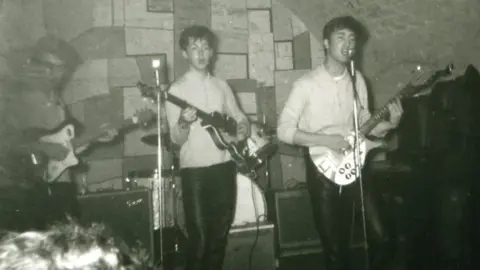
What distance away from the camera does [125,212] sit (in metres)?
2.79

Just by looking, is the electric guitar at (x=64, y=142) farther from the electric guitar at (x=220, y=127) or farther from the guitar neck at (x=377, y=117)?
the guitar neck at (x=377, y=117)

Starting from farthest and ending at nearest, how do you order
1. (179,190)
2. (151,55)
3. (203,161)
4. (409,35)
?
1. (409,35)
2. (151,55)
3. (179,190)
4. (203,161)

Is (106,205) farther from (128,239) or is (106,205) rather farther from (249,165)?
(249,165)

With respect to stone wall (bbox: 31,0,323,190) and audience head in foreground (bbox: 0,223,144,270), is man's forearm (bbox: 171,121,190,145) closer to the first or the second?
stone wall (bbox: 31,0,323,190)

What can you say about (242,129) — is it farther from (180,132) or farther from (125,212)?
(125,212)

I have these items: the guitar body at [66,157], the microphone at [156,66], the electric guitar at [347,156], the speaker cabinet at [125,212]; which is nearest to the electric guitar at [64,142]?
the guitar body at [66,157]

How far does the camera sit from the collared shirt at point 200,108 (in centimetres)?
276

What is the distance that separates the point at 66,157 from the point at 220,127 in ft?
3.72

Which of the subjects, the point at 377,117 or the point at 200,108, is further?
the point at 200,108

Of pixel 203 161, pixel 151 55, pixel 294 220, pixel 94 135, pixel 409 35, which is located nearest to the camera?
pixel 203 161

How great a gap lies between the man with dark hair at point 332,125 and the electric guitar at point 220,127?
0.40 m

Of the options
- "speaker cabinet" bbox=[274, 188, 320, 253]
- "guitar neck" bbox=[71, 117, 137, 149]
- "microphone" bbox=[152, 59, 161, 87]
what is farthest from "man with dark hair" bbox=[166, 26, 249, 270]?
"guitar neck" bbox=[71, 117, 137, 149]

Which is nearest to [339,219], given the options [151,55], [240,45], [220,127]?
[220,127]

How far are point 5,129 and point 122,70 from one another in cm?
117
